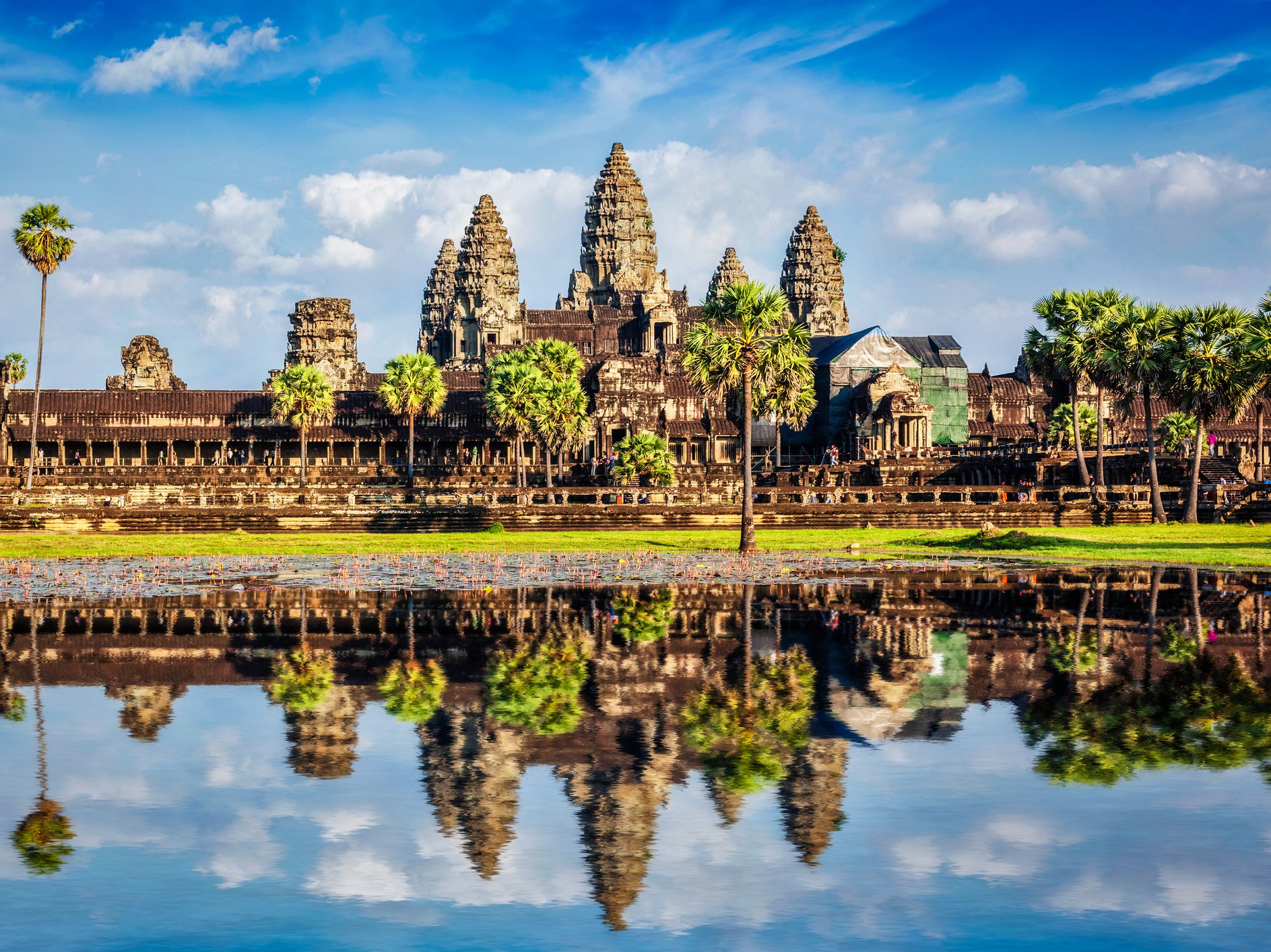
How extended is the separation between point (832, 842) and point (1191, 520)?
55.9 metres

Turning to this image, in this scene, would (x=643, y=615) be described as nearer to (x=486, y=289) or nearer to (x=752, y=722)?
(x=752, y=722)

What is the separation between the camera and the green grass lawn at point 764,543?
44250mm

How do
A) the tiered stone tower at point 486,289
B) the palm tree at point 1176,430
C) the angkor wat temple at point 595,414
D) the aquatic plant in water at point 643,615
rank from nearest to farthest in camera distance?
the aquatic plant in water at point 643,615 < the palm tree at point 1176,430 < the angkor wat temple at point 595,414 < the tiered stone tower at point 486,289

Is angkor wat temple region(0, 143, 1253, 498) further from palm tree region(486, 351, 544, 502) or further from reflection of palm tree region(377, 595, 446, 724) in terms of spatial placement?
reflection of palm tree region(377, 595, 446, 724)

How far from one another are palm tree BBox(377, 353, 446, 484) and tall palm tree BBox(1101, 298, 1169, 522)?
4960 cm

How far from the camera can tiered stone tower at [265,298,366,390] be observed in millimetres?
137625

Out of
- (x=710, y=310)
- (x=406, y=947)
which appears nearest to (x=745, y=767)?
(x=406, y=947)

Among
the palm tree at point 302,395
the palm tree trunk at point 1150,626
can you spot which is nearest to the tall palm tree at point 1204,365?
the palm tree trunk at point 1150,626

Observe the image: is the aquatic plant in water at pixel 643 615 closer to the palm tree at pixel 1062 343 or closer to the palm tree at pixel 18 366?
the palm tree at pixel 1062 343

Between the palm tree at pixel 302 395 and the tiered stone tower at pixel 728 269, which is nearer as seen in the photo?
the palm tree at pixel 302 395

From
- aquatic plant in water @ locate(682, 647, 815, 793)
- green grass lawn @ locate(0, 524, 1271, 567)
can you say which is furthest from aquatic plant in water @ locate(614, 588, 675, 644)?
green grass lawn @ locate(0, 524, 1271, 567)

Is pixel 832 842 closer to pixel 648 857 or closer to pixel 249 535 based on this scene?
pixel 648 857

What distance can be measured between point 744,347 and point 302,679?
33739 mm

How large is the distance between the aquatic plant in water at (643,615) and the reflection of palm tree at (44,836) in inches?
421
